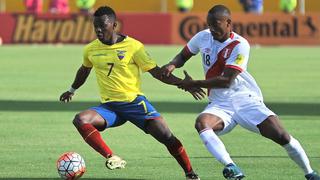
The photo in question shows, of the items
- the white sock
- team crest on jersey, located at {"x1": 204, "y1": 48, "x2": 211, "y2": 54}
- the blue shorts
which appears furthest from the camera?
the blue shorts

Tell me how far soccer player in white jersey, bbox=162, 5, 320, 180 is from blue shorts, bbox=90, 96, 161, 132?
0.50 metres

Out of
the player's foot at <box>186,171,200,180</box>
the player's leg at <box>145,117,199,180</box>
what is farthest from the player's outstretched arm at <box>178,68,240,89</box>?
the player's foot at <box>186,171,200,180</box>

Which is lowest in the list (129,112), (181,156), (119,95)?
(181,156)

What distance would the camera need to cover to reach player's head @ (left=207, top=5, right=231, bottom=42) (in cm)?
1063

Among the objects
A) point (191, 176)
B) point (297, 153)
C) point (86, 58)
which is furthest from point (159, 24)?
point (297, 153)

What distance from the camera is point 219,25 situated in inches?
420

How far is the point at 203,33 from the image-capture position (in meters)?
11.2

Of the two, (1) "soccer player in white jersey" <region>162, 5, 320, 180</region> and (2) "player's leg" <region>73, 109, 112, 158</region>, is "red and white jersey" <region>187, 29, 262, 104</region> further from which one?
(2) "player's leg" <region>73, 109, 112, 158</region>

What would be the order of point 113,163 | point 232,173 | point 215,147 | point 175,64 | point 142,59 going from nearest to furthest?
point 232,173, point 215,147, point 113,163, point 175,64, point 142,59

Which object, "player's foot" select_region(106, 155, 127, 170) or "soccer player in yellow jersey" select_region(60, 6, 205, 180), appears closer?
"player's foot" select_region(106, 155, 127, 170)

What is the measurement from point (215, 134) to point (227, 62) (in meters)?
0.75

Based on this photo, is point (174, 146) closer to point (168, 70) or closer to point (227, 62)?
point (168, 70)

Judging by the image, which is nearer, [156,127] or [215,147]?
[215,147]

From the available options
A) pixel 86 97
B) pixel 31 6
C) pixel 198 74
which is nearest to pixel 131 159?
pixel 86 97
